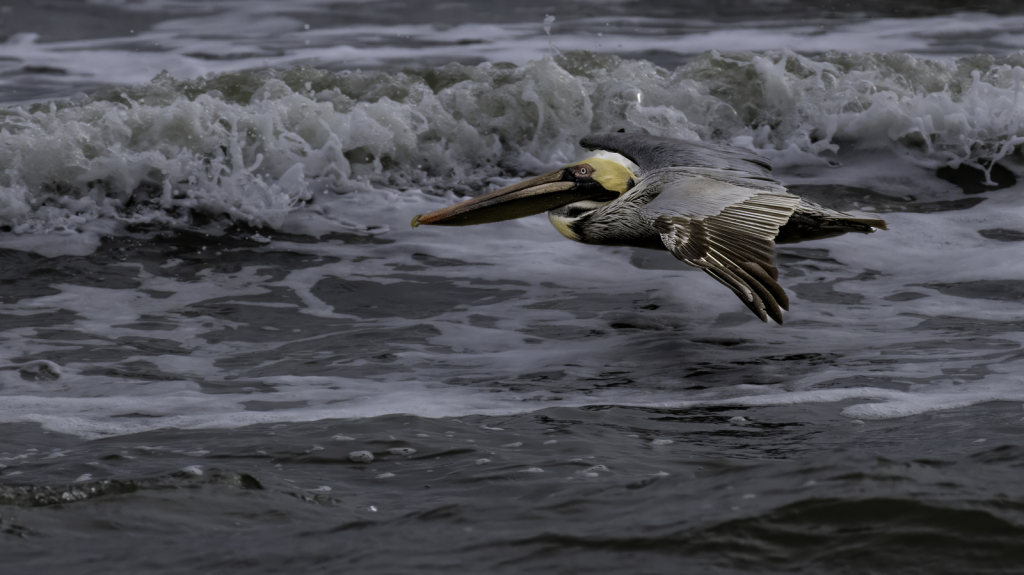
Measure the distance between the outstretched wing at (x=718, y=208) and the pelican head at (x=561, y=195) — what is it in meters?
0.21

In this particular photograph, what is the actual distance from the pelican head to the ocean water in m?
0.49

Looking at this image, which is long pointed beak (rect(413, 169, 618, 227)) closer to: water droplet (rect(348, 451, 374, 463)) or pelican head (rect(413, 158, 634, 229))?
pelican head (rect(413, 158, 634, 229))

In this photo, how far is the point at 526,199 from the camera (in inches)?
238

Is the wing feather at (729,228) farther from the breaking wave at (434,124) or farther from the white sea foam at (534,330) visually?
the breaking wave at (434,124)

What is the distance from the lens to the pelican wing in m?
5.66

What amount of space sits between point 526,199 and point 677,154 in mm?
942

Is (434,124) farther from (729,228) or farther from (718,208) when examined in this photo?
(729,228)

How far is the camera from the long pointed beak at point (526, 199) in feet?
19.5

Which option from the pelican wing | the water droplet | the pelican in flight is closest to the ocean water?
the water droplet

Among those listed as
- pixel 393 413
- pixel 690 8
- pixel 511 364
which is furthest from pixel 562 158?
pixel 690 8

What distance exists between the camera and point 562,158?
885 cm

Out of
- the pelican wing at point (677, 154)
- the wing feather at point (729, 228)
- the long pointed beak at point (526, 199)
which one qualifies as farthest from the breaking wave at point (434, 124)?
the wing feather at point (729, 228)

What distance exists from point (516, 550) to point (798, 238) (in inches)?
153

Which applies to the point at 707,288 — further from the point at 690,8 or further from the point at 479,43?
the point at 690,8
